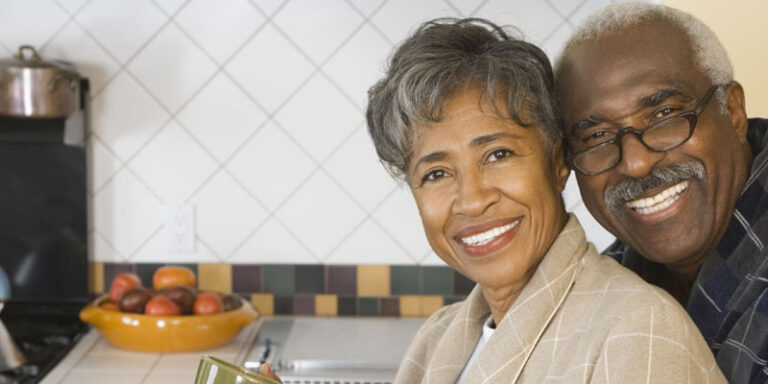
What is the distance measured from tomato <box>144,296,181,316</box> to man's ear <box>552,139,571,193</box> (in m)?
1.17

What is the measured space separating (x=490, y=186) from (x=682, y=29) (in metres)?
0.33

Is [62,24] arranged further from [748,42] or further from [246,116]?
[748,42]

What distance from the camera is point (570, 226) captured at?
110 cm

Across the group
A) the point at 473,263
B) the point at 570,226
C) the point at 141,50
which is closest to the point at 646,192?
the point at 570,226

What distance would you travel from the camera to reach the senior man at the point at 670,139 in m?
1.10

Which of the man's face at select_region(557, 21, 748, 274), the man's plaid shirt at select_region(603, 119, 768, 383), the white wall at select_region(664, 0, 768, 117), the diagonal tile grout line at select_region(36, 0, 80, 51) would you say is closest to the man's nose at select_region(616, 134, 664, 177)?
the man's face at select_region(557, 21, 748, 274)

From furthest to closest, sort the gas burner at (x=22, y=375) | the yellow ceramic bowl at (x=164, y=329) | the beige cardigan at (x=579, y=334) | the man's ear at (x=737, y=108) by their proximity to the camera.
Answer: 1. the yellow ceramic bowl at (x=164, y=329)
2. the gas burner at (x=22, y=375)
3. the man's ear at (x=737, y=108)
4. the beige cardigan at (x=579, y=334)

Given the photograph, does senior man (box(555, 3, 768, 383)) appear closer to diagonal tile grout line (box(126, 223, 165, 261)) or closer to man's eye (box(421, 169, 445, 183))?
man's eye (box(421, 169, 445, 183))

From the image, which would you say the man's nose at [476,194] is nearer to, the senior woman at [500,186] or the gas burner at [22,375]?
the senior woman at [500,186]

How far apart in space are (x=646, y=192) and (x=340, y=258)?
4.27ft

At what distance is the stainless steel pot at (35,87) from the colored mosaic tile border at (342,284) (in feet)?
1.53

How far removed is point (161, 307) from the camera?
6.65 feet

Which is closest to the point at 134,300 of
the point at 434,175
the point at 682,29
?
the point at 434,175

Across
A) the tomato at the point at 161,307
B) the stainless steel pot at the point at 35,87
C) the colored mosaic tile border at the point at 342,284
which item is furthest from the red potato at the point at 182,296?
the stainless steel pot at the point at 35,87
